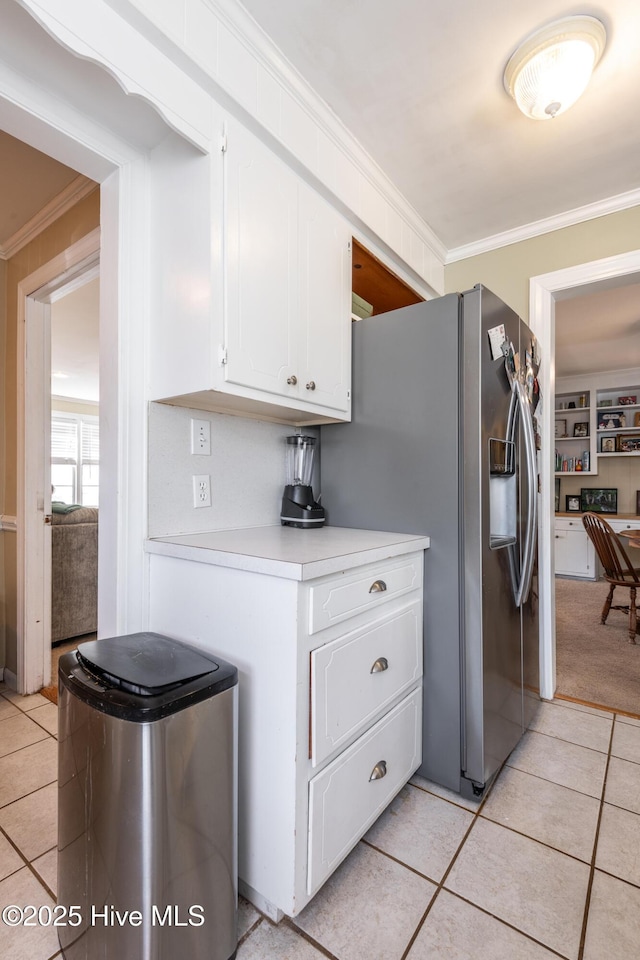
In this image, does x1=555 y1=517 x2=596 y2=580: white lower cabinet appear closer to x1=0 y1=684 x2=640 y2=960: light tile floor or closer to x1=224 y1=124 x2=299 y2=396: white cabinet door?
x1=0 y1=684 x2=640 y2=960: light tile floor

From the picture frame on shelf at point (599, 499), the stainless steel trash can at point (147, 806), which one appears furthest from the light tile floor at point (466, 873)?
the picture frame on shelf at point (599, 499)

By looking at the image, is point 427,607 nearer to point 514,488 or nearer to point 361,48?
point 514,488

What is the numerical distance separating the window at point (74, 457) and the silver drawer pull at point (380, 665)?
7889mm

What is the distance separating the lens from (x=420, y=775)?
1712 millimetres

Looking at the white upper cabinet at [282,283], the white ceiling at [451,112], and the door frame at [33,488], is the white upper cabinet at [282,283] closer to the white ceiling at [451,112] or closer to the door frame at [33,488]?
the white ceiling at [451,112]

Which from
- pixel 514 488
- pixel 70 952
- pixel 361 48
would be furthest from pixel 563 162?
pixel 70 952

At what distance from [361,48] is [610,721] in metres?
2.88

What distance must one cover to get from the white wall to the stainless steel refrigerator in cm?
33

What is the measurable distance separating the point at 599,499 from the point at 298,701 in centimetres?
602

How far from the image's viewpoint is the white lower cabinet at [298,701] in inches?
42.8

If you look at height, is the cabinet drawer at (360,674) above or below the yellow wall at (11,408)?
below

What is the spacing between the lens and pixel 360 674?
1.30 m

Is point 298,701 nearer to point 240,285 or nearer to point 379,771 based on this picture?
point 379,771

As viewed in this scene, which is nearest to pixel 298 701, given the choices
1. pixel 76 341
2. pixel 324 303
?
pixel 324 303
